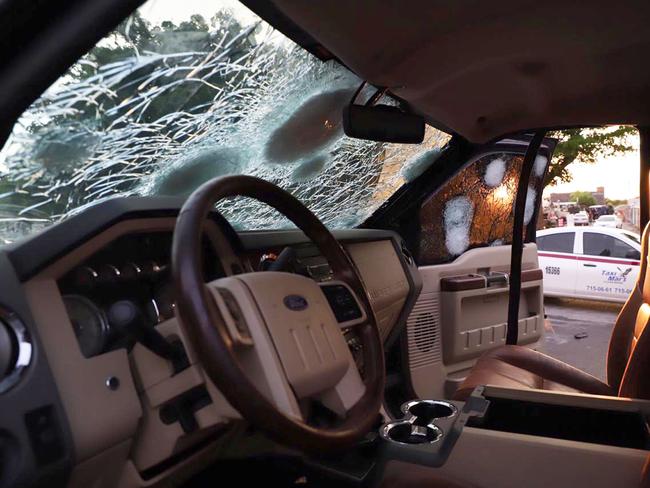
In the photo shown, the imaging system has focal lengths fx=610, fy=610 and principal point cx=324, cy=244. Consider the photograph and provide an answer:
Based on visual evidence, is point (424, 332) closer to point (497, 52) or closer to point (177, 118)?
point (497, 52)

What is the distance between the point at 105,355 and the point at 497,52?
54.3 inches

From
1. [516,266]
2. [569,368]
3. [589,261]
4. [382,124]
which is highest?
[382,124]

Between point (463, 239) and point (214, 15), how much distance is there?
2.17 meters

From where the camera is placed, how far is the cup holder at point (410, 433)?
5.68 feet

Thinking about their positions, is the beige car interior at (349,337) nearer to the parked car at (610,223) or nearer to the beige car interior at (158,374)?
the beige car interior at (158,374)

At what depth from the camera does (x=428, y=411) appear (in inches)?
76.3

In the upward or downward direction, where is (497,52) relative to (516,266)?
upward

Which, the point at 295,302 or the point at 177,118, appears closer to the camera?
the point at 295,302

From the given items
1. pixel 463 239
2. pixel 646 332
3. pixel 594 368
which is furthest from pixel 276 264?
pixel 594 368

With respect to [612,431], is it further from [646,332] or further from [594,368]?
[594,368]

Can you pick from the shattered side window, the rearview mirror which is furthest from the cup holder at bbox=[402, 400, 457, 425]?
the shattered side window

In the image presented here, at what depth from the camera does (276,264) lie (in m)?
1.62

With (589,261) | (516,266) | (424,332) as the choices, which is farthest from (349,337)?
(589,261)

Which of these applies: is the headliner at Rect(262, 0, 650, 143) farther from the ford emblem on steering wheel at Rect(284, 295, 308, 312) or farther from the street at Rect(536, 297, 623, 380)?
the street at Rect(536, 297, 623, 380)
